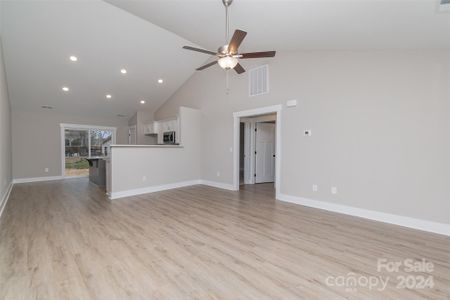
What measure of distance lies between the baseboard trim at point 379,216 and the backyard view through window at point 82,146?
8.12 metres

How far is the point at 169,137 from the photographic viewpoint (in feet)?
23.9

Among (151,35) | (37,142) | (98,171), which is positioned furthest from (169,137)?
(37,142)

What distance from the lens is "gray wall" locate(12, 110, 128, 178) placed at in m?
6.93

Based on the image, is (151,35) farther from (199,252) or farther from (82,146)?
(82,146)

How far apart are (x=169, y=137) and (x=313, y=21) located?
5.58 metres

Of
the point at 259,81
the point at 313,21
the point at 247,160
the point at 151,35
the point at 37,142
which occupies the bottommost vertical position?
the point at 247,160

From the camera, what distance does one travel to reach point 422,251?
2410mm

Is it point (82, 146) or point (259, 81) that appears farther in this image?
point (82, 146)

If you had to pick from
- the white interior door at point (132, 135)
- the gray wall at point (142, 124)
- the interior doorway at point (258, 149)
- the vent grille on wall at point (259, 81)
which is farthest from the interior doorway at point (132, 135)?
the vent grille on wall at point (259, 81)

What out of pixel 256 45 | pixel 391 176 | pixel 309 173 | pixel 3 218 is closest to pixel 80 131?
pixel 3 218

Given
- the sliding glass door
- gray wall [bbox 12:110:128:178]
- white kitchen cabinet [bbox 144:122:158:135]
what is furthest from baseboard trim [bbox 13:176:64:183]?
white kitchen cabinet [bbox 144:122:158:135]

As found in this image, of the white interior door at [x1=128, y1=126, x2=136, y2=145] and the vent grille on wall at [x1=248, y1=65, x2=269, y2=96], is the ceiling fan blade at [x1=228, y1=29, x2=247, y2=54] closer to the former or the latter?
the vent grille on wall at [x1=248, y1=65, x2=269, y2=96]

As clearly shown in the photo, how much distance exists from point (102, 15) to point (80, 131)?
5690 millimetres

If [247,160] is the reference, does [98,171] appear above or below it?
below
